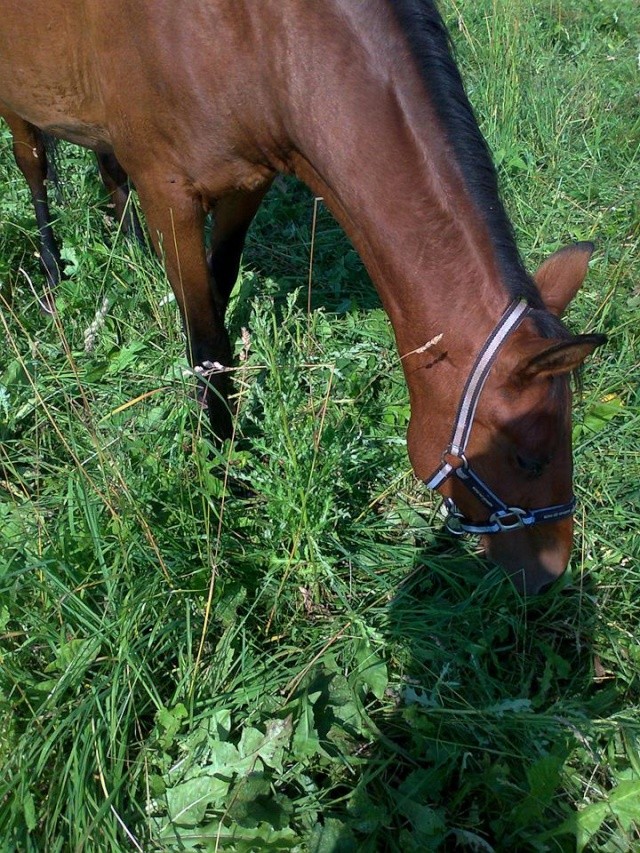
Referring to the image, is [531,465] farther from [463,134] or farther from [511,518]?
[463,134]

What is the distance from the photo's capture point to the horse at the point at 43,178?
11.3 ft

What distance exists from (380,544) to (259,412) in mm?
780

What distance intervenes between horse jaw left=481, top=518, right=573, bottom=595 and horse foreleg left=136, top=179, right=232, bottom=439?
961 mm

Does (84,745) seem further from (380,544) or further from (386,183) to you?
(386,183)

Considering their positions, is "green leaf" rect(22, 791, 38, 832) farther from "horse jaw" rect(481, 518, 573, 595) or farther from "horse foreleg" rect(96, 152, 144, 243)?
"horse foreleg" rect(96, 152, 144, 243)

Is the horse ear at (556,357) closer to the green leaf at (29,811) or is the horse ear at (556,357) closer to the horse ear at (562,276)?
the horse ear at (562,276)

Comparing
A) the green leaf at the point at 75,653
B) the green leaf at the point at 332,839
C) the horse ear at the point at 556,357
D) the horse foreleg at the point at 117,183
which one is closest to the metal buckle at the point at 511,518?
the horse ear at the point at 556,357

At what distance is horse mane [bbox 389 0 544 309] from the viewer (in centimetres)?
175

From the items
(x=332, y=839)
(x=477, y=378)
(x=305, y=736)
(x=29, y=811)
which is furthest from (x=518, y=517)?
(x=29, y=811)

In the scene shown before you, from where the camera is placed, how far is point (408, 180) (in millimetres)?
1805

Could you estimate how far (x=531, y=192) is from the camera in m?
4.08

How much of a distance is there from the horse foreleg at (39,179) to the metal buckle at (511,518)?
2424 mm

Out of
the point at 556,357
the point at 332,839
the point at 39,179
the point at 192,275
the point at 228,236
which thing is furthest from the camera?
the point at 39,179

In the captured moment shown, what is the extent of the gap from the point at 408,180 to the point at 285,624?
4.37 feet
